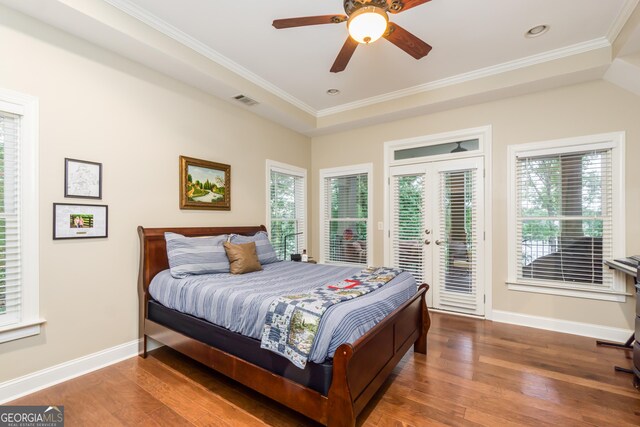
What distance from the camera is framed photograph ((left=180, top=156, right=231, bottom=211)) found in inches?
130

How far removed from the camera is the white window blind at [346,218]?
485 cm

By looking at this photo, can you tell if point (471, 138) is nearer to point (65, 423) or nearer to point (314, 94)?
point (314, 94)

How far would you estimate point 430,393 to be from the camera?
2211 millimetres

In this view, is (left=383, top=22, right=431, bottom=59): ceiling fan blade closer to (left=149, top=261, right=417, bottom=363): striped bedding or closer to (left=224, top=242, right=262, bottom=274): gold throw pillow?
(left=149, top=261, right=417, bottom=363): striped bedding

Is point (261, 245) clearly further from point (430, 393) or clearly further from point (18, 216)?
point (430, 393)

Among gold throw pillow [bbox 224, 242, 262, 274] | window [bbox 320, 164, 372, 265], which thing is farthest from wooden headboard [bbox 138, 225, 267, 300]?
window [bbox 320, 164, 372, 265]

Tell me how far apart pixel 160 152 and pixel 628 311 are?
517 centimetres

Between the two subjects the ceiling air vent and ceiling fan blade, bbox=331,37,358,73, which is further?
the ceiling air vent

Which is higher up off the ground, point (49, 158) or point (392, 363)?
point (49, 158)

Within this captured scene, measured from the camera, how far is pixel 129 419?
1939 millimetres

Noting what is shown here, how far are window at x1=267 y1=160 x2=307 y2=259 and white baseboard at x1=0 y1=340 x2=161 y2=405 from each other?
2.24 metres

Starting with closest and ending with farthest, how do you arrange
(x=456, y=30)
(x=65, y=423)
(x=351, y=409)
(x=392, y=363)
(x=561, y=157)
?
(x=351, y=409) → (x=65, y=423) → (x=392, y=363) → (x=456, y=30) → (x=561, y=157)

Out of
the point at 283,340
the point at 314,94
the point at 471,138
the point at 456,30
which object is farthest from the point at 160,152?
the point at 471,138

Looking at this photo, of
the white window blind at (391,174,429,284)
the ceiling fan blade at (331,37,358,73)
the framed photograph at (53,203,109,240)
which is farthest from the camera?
the white window blind at (391,174,429,284)
